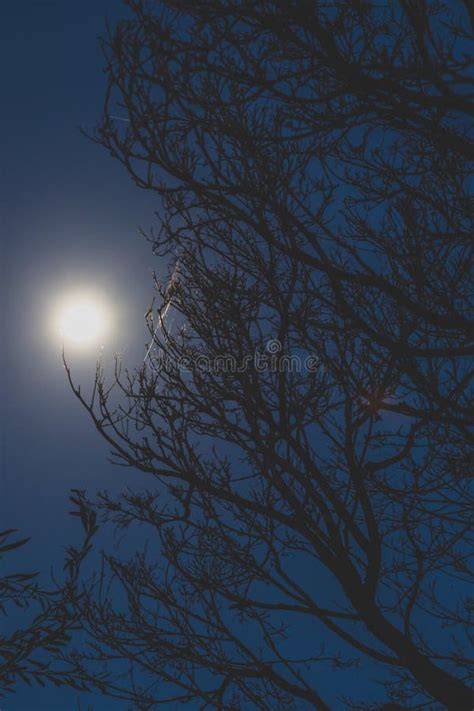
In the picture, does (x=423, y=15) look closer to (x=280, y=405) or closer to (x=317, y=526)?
(x=280, y=405)

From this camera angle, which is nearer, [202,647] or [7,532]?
[7,532]

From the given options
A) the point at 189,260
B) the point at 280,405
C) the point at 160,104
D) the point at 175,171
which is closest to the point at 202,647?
the point at 280,405

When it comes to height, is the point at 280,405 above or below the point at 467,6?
below

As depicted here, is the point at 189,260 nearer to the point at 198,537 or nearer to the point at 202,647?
the point at 198,537

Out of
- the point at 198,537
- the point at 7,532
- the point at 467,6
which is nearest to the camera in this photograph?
the point at 7,532

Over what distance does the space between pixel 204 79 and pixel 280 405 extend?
2168 millimetres

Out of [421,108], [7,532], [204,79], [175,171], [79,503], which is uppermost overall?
[421,108]

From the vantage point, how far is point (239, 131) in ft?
12.7

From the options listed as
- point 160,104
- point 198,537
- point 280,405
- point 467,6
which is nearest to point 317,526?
point 280,405

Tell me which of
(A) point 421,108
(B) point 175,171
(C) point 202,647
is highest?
(A) point 421,108

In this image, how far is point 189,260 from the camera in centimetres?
480

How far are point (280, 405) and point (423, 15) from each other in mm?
2463

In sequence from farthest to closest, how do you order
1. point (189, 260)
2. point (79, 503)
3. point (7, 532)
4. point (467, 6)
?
point (189, 260)
point (467, 6)
point (79, 503)
point (7, 532)

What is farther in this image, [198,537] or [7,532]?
[198,537]
